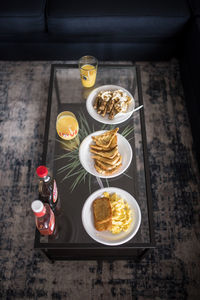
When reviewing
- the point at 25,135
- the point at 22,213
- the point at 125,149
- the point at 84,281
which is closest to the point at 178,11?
the point at 125,149

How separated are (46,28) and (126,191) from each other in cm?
141

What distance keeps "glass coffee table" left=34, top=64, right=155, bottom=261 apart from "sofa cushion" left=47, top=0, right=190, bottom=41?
42 cm

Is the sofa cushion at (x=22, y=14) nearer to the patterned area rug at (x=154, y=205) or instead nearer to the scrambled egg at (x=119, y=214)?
the patterned area rug at (x=154, y=205)

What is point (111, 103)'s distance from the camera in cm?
142

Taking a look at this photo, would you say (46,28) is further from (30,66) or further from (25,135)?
(25,135)

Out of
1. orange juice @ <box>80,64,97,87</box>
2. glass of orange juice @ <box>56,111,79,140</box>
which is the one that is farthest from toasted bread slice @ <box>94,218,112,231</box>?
orange juice @ <box>80,64,97,87</box>

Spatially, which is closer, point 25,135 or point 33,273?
point 33,273

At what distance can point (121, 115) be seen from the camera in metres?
1.43

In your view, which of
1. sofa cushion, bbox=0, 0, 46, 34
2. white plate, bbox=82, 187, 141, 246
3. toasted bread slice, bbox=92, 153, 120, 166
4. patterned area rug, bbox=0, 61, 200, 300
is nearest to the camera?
white plate, bbox=82, 187, 141, 246

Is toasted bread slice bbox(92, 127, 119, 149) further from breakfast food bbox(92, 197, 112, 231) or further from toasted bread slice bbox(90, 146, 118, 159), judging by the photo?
breakfast food bbox(92, 197, 112, 231)

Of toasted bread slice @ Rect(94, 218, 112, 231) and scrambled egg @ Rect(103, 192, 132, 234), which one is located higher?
scrambled egg @ Rect(103, 192, 132, 234)

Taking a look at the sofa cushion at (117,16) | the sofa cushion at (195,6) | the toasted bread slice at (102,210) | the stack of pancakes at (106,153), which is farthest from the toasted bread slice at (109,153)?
the sofa cushion at (195,6)

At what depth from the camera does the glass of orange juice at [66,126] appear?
1319mm

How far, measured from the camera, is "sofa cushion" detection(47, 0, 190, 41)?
177cm
